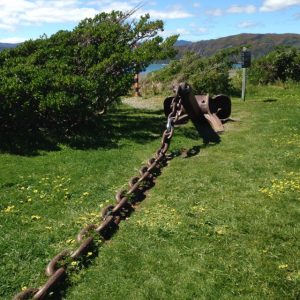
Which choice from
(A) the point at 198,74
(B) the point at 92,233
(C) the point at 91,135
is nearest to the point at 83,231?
(B) the point at 92,233

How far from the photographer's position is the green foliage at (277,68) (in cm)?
2648

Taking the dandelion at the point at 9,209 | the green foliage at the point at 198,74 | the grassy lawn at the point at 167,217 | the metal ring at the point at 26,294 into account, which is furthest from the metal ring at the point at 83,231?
the green foliage at the point at 198,74

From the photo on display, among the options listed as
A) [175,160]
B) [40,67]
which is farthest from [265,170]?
[40,67]

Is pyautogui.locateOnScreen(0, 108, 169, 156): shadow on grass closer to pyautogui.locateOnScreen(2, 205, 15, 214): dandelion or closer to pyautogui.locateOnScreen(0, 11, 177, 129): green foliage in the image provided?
pyautogui.locateOnScreen(0, 11, 177, 129): green foliage

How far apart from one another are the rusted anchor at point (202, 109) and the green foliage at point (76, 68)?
181 cm

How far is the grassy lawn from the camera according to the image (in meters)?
4.88

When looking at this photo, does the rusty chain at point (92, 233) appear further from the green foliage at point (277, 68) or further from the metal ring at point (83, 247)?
the green foliage at point (277, 68)

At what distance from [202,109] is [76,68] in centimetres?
378

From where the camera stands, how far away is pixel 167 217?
21.6 ft

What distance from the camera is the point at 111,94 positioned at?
527 inches

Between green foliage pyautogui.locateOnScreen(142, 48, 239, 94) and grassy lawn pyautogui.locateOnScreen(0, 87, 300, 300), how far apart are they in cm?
1013

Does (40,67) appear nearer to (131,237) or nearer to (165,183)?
(165,183)

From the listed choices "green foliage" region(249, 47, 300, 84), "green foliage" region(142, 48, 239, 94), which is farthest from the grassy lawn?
"green foliage" region(249, 47, 300, 84)

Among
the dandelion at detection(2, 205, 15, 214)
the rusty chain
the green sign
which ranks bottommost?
the dandelion at detection(2, 205, 15, 214)
